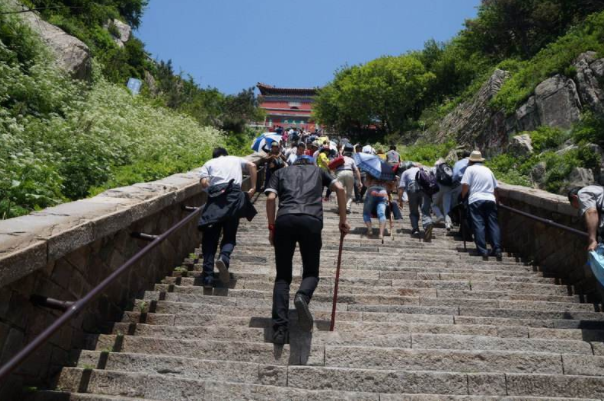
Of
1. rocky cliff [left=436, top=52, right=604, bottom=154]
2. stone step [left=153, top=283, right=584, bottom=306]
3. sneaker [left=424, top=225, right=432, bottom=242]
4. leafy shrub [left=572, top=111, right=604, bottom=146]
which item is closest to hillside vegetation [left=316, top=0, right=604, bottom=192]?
leafy shrub [left=572, top=111, right=604, bottom=146]

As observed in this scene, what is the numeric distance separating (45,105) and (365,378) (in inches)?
417

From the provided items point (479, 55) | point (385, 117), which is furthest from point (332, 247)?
point (385, 117)

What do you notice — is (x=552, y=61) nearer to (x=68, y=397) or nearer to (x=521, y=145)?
(x=521, y=145)

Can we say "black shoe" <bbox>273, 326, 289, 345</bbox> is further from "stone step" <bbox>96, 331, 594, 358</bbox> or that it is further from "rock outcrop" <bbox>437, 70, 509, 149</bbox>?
"rock outcrop" <bbox>437, 70, 509, 149</bbox>

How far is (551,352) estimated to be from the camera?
456 centimetres

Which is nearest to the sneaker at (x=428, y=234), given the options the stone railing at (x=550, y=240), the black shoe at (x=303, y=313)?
the stone railing at (x=550, y=240)

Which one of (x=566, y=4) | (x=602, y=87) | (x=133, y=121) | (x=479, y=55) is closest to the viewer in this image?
(x=133, y=121)

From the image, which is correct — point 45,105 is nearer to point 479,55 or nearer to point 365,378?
point 365,378

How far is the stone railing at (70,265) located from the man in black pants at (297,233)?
1490mm

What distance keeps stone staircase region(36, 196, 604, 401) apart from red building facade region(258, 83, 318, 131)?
5933 cm

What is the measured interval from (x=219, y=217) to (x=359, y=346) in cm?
237

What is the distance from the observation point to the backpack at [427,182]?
936cm

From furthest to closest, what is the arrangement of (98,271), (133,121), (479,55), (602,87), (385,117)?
(385,117)
(479,55)
(602,87)
(133,121)
(98,271)

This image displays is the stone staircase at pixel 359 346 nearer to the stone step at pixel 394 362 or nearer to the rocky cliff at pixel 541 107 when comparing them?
the stone step at pixel 394 362
